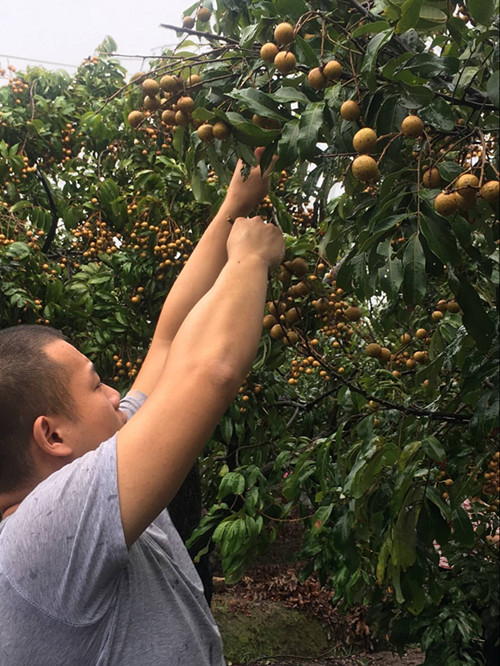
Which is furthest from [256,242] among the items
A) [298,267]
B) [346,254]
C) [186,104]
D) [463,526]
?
[463,526]

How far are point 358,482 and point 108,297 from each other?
197 cm

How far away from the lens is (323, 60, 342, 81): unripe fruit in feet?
3.81

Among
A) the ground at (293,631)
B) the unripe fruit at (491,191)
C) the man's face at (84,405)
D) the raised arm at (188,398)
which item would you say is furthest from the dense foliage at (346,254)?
the ground at (293,631)

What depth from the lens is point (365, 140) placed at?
110cm

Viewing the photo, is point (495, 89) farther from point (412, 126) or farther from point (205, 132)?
point (205, 132)

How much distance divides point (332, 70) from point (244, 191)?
29 centimetres

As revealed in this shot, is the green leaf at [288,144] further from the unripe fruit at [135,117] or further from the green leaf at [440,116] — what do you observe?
the unripe fruit at [135,117]

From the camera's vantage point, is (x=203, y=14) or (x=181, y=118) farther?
(x=203, y=14)

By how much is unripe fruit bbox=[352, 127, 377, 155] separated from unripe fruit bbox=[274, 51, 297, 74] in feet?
0.56

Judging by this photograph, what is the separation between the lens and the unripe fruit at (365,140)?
3.58ft

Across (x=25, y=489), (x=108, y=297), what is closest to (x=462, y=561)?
(x=108, y=297)

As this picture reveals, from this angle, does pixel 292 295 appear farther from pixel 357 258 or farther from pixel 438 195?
pixel 438 195

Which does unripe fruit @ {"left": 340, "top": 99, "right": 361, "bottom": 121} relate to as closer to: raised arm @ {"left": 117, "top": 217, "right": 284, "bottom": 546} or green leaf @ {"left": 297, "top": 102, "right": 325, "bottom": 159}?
green leaf @ {"left": 297, "top": 102, "right": 325, "bottom": 159}

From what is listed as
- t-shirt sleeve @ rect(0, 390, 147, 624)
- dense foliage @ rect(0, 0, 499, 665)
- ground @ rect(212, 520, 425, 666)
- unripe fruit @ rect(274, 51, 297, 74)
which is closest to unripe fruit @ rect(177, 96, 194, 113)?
dense foliage @ rect(0, 0, 499, 665)
